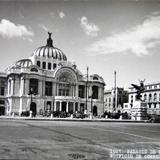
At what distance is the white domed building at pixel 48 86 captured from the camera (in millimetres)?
36750

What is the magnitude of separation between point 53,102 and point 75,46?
22435mm

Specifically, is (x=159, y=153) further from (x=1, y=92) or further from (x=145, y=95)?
(x=145, y=95)

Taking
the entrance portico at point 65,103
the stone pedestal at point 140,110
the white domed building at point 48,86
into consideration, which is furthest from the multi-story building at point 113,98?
the stone pedestal at point 140,110

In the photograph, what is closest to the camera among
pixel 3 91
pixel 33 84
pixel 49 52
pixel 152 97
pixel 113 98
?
pixel 33 84

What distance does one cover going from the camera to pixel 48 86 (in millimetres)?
39250

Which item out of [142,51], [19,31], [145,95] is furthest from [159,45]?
[145,95]

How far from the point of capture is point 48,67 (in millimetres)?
42062

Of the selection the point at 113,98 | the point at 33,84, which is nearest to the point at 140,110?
the point at 33,84

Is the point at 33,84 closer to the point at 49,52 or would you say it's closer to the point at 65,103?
the point at 65,103

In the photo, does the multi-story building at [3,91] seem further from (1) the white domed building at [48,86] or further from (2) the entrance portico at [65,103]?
(2) the entrance portico at [65,103]

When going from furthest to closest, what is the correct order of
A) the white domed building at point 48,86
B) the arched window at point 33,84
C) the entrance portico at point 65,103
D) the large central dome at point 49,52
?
the large central dome at point 49,52 < the entrance portico at point 65,103 < the arched window at point 33,84 < the white domed building at point 48,86

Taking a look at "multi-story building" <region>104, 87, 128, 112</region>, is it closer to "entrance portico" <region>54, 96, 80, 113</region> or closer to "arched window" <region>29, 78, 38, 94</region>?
"entrance portico" <region>54, 96, 80, 113</region>

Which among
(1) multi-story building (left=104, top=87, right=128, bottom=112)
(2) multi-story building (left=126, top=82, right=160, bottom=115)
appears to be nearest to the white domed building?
(2) multi-story building (left=126, top=82, right=160, bottom=115)

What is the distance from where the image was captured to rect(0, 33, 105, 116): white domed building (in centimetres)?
3675
